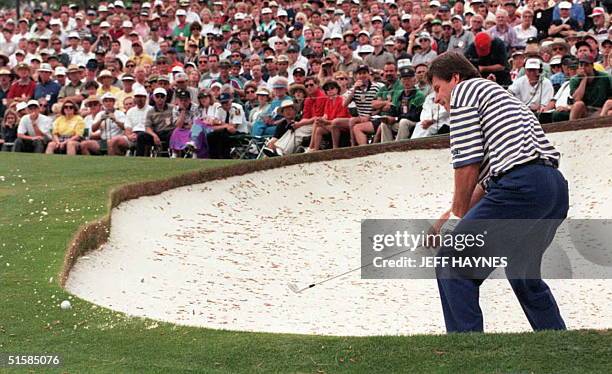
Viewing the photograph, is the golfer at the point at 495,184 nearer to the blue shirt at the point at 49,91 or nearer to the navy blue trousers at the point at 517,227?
the navy blue trousers at the point at 517,227

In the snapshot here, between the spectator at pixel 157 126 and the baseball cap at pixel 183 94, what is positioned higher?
the baseball cap at pixel 183 94

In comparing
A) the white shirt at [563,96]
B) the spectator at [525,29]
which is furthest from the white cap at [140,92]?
the white shirt at [563,96]

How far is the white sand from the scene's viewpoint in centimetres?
994

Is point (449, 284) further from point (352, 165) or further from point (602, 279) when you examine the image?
point (352, 165)

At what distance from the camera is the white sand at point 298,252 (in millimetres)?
9938

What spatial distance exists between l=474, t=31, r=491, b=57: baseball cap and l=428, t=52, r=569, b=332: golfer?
9981 millimetres

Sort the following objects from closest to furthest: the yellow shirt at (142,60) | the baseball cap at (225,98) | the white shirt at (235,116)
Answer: the white shirt at (235,116)
the baseball cap at (225,98)
the yellow shirt at (142,60)

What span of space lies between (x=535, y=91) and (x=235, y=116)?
521cm

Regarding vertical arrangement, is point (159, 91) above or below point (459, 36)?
below

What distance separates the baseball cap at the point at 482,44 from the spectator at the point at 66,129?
7.21 metres

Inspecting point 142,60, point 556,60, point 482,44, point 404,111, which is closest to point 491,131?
point 404,111

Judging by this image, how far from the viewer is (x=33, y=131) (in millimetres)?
20000

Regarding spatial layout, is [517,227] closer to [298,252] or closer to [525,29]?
[298,252]

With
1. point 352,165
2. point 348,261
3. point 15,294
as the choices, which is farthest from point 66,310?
point 352,165
